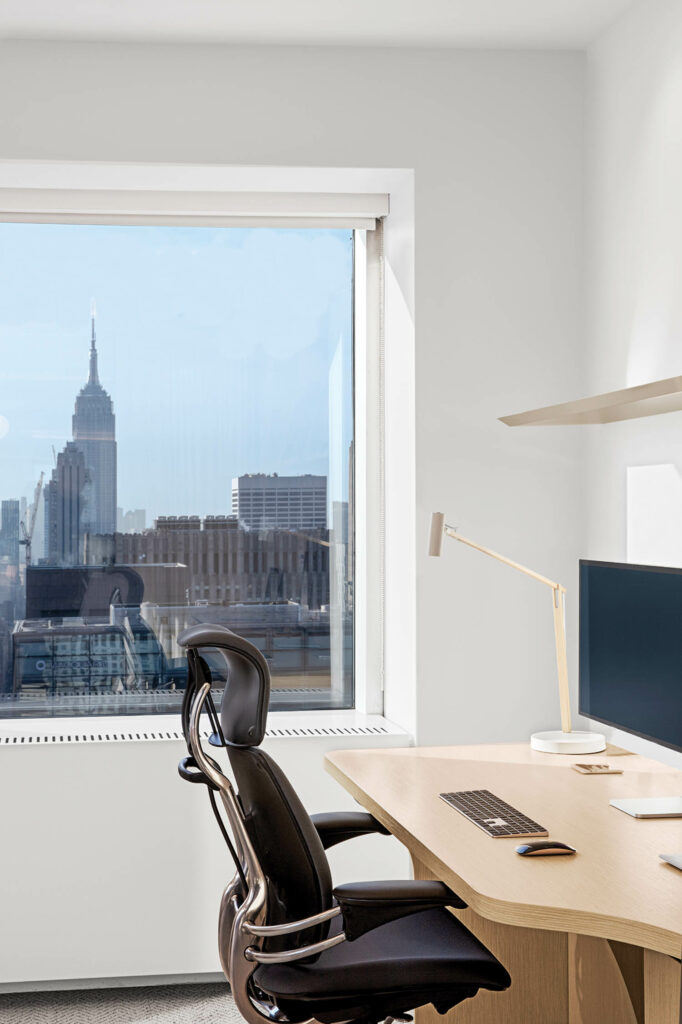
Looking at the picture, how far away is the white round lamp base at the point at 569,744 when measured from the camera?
274 centimetres

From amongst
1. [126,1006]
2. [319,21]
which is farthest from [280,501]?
[126,1006]

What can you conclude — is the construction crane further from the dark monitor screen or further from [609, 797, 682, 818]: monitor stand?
[609, 797, 682, 818]: monitor stand

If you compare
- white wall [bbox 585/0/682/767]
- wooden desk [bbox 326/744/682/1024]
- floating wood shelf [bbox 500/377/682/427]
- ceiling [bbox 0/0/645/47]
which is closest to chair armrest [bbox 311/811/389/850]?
wooden desk [bbox 326/744/682/1024]

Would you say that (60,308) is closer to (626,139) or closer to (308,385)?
(308,385)

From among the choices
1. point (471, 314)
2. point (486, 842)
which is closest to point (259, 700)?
point (486, 842)

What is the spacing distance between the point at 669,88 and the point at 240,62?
4.10ft

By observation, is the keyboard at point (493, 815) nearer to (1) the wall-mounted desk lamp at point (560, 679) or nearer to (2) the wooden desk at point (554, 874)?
(2) the wooden desk at point (554, 874)

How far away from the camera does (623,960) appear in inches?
92.0

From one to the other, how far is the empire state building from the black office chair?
1.65 meters

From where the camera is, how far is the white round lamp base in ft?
8.98

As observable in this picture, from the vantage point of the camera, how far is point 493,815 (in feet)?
6.98

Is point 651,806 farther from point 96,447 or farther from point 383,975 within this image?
point 96,447

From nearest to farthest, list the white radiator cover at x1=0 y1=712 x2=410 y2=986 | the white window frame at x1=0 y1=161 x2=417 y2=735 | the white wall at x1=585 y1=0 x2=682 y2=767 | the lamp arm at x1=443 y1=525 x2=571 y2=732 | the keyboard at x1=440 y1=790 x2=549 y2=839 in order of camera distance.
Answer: the keyboard at x1=440 y1=790 x2=549 y2=839 < the white wall at x1=585 y1=0 x2=682 y2=767 < the lamp arm at x1=443 y1=525 x2=571 y2=732 < the white radiator cover at x1=0 y1=712 x2=410 y2=986 < the white window frame at x1=0 y1=161 x2=417 y2=735

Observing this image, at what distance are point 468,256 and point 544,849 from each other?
6.25ft
